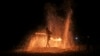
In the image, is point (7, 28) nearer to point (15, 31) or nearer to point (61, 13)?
point (15, 31)

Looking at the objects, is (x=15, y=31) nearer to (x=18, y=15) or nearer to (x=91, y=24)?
(x=18, y=15)

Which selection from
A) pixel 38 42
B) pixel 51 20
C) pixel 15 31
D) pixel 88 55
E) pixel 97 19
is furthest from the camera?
pixel 97 19

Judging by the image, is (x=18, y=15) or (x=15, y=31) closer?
(x=15, y=31)

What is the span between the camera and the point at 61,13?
4056 cm

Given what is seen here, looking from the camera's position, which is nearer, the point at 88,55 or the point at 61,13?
the point at 88,55

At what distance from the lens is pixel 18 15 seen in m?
59.0

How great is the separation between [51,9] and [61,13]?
2646mm

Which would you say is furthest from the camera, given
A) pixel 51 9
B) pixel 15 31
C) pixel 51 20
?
pixel 15 31

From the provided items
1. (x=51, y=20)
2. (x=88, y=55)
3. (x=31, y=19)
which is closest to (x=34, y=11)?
(x=31, y=19)

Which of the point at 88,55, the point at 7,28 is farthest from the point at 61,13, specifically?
the point at 88,55

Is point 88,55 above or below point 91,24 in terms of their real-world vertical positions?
below

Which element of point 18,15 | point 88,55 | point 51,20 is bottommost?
point 88,55

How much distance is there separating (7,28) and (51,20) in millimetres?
18850

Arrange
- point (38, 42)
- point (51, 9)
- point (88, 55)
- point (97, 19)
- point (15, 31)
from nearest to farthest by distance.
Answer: point (88, 55), point (38, 42), point (51, 9), point (15, 31), point (97, 19)
